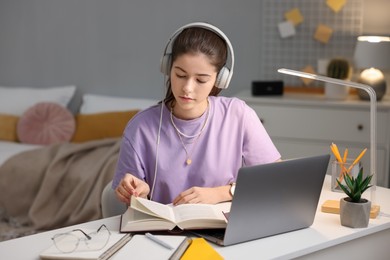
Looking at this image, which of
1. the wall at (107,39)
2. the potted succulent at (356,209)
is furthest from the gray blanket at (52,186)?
the potted succulent at (356,209)

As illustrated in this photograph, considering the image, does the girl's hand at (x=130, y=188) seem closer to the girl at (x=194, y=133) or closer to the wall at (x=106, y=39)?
the girl at (x=194, y=133)

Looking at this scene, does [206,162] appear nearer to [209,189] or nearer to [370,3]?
[209,189]

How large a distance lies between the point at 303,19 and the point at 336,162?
2.16 metres

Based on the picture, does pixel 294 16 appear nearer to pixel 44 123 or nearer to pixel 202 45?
pixel 44 123

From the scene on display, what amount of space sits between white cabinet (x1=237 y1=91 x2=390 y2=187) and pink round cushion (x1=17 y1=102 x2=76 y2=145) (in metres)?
1.15

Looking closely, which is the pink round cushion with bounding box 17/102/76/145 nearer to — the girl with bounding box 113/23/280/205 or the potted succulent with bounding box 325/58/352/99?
the potted succulent with bounding box 325/58/352/99

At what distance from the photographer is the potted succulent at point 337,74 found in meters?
4.00

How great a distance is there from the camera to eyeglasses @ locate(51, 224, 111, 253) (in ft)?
5.70

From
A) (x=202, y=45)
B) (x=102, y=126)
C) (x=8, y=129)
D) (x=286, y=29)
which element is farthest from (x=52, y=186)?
(x=202, y=45)

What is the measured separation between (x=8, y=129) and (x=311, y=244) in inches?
120

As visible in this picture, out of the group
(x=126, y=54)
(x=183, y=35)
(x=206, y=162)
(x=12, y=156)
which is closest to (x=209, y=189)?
(x=206, y=162)

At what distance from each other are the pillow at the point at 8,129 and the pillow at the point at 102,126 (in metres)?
0.40

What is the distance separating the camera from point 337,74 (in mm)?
4066

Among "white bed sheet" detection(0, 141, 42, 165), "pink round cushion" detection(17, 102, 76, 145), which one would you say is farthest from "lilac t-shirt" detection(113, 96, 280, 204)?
"pink round cushion" detection(17, 102, 76, 145)
